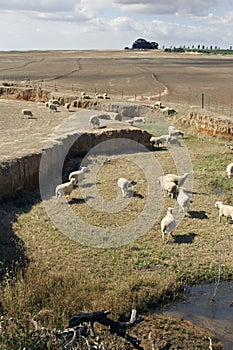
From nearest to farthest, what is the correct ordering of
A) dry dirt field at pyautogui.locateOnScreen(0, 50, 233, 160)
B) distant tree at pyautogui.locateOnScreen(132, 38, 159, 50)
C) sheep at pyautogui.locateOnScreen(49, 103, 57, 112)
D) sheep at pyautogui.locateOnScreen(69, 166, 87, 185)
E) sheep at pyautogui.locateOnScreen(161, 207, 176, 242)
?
sheep at pyautogui.locateOnScreen(161, 207, 176, 242) < sheep at pyautogui.locateOnScreen(69, 166, 87, 185) < dry dirt field at pyautogui.locateOnScreen(0, 50, 233, 160) < sheep at pyautogui.locateOnScreen(49, 103, 57, 112) < distant tree at pyautogui.locateOnScreen(132, 38, 159, 50)

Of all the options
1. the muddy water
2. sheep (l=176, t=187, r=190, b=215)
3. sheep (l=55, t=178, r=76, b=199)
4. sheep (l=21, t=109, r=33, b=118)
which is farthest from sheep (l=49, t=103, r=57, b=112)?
the muddy water

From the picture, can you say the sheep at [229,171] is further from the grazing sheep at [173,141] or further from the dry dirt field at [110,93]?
the dry dirt field at [110,93]

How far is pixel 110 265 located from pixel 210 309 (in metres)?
2.69

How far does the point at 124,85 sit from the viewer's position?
170 ft

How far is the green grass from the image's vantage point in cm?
1009

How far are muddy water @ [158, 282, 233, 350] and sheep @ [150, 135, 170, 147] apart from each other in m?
13.5

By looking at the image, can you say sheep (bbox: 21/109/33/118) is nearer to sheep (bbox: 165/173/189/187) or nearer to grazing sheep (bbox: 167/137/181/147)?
grazing sheep (bbox: 167/137/181/147)

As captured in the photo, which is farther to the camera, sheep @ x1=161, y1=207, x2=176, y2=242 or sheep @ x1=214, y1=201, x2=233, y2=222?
sheep @ x1=214, y1=201, x2=233, y2=222

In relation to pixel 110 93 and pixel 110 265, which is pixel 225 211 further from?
pixel 110 93

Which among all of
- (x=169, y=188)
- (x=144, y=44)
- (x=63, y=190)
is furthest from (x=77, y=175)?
(x=144, y=44)

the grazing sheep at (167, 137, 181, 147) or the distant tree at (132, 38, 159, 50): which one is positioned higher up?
the distant tree at (132, 38, 159, 50)

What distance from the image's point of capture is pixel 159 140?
2448cm

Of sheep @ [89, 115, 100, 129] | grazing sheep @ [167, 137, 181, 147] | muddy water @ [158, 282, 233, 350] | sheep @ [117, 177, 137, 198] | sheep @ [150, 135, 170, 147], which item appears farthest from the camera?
grazing sheep @ [167, 137, 181, 147]

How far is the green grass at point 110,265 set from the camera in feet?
33.1
